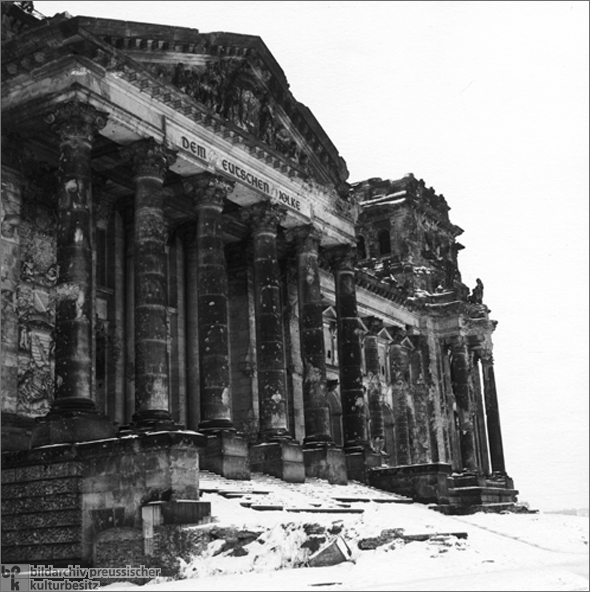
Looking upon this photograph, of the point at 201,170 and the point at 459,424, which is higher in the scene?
the point at 201,170

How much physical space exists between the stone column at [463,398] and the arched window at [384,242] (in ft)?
21.1

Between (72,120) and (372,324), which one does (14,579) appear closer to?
(72,120)

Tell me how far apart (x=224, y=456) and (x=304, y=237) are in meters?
9.61

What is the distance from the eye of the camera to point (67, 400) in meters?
18.3

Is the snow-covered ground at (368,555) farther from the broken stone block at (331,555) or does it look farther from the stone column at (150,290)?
the stone column at (150,290)

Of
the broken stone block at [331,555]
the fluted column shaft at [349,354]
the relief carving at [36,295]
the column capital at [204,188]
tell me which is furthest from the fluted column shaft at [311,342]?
the broken stone block at [331,555]

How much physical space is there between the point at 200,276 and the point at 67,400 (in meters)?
6.68

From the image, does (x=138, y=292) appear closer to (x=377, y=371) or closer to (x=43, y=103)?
(x=43, y=103)

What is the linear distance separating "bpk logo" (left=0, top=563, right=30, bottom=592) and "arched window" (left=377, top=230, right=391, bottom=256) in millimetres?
34529

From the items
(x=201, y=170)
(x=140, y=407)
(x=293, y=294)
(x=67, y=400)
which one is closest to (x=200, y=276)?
(x=201, y=170)

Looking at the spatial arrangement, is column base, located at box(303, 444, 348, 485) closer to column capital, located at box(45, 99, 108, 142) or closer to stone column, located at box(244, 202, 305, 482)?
stone column, located at box(244, 202, 305, 482)

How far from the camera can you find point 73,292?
1873 cm

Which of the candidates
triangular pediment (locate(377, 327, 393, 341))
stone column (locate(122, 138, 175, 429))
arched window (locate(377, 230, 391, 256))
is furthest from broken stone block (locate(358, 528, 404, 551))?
arched window (locate(377, 230, 391, 256))

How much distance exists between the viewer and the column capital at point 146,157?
2188 cm
